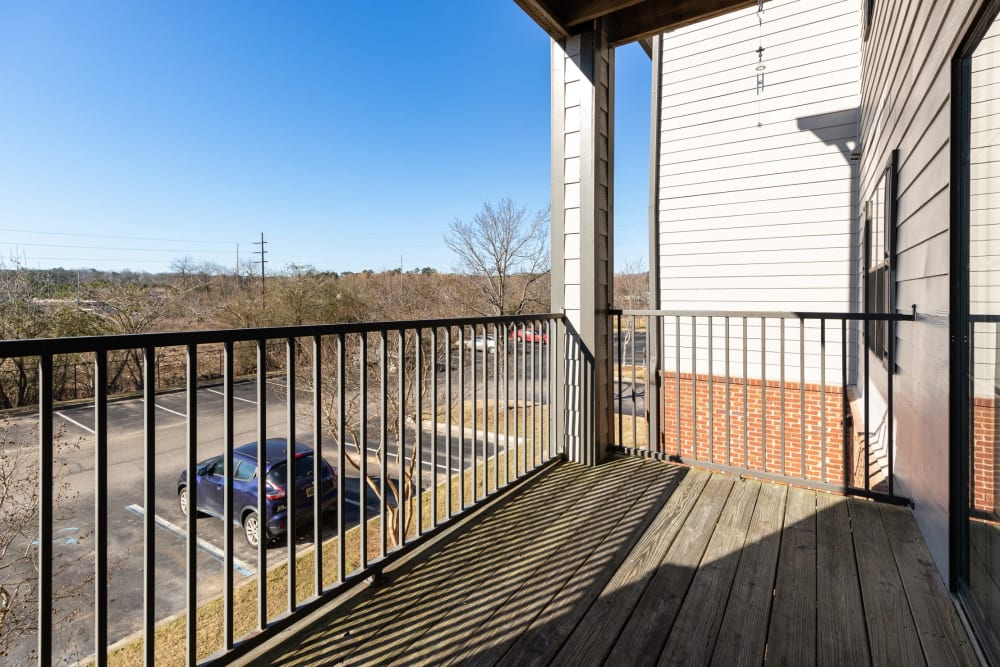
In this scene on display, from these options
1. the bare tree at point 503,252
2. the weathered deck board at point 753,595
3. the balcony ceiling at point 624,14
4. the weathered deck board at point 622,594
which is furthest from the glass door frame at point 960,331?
the bare tree at point 503,252

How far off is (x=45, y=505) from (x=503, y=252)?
38.6 ft

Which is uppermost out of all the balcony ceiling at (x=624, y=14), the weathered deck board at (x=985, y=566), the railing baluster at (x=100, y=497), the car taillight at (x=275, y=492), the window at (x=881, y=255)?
the balcony ceiling at (x=624, y=14)

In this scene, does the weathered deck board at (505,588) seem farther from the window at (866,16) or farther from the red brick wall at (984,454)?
the window at (866,16)

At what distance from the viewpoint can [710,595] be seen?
1.61 m

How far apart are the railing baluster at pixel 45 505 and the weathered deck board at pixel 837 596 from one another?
69.7 inches

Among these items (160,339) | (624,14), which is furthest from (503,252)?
(160,339)

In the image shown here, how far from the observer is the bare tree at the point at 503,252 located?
12000 mm

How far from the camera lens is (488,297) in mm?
11781

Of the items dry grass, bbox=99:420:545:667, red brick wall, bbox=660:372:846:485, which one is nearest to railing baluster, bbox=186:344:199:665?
dry grass, bbox=99:420:545:667

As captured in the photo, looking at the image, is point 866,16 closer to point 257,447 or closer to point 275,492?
point 257,447

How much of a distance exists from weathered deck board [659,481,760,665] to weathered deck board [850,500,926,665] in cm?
39

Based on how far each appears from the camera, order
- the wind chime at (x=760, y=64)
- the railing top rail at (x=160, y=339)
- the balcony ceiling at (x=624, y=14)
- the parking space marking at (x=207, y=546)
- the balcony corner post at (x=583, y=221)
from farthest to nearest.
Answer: the parking space marking at (x=207, y=546) → the wind chime at (x=760, y=64) → the balcony corner post at (x=583, y=221) → the balcony ceiling at (x=624, y=14) → the railing top rail at (x=160, y=339)

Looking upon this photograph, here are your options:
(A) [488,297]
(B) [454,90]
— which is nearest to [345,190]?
(B) [454,90]

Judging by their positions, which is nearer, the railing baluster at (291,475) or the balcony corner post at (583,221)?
the railing baluster at (291,475)
